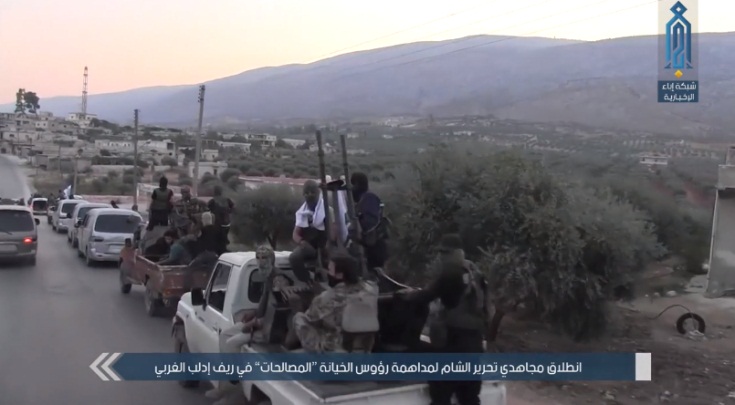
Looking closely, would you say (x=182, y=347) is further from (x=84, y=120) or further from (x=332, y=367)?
(x=84, y=120)

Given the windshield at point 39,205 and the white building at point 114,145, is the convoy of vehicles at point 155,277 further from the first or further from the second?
the white building at point 114,145

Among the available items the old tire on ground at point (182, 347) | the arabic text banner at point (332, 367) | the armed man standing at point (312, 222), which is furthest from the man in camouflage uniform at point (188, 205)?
the armed man standing at point (312, 222)

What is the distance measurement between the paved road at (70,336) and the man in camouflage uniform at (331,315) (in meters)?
3.03

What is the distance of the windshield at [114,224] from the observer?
67.4 ft

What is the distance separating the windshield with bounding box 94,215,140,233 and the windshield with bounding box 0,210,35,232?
174 centimetres

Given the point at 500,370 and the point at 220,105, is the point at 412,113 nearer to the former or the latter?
the point at 500,370

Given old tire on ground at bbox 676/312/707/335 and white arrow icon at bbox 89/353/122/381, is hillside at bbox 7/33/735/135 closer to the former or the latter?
old tire on ground at bbox 676/312/707/335

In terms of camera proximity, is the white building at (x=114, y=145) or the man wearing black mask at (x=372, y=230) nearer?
the man wearing black mask at (x=372, y=230)

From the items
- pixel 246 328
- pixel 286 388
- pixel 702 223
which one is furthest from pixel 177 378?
pixel 702 223

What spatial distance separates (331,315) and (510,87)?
55.2m

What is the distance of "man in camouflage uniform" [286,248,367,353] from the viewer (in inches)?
217

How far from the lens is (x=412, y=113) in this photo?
48.4m

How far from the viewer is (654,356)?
13898mm

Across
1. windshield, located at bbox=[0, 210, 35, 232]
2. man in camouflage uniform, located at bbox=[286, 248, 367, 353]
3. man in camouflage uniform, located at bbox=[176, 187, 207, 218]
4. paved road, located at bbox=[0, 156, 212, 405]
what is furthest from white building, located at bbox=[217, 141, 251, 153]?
man in camouflage uniform, located at bbox=[286, 248, 367, 353]
